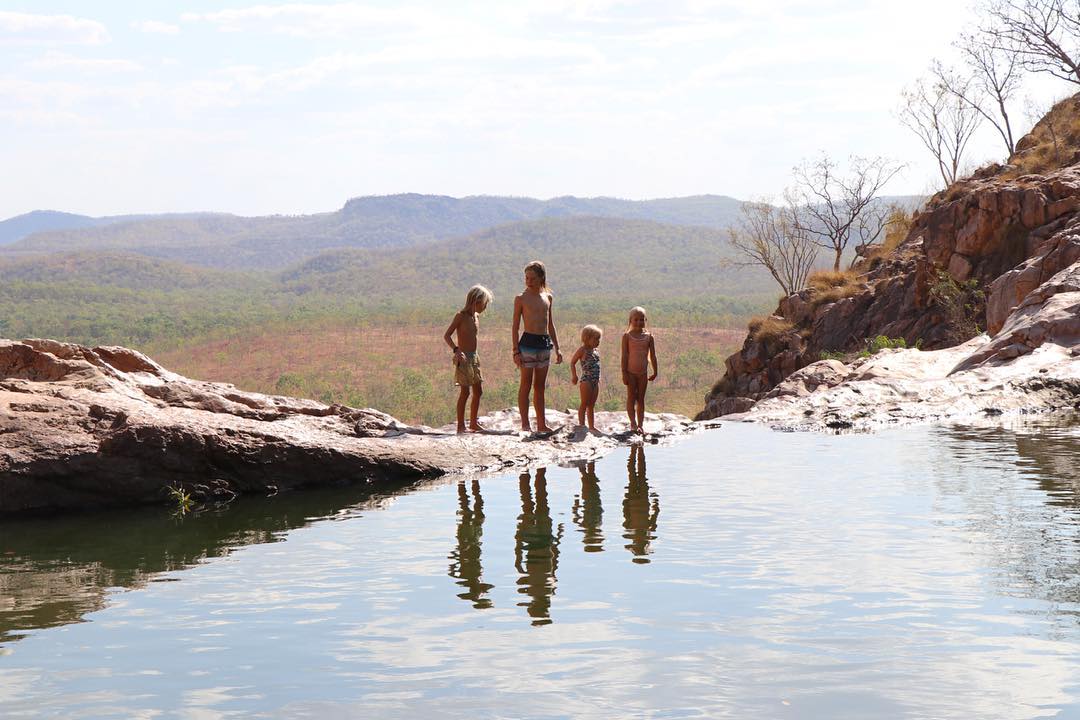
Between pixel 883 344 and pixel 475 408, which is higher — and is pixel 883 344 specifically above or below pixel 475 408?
above

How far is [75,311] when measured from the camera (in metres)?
92.7

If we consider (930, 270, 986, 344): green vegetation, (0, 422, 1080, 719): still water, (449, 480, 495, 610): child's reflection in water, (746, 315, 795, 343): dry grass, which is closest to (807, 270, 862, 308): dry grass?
(746, 315, 795, 343): dry grass

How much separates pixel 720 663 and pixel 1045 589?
91.4 inches

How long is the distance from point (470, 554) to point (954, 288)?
21.1 meters

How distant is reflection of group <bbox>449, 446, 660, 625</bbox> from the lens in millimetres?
6574

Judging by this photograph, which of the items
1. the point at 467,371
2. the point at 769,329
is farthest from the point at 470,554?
the point at 769,329

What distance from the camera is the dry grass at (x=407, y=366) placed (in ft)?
Result: 162

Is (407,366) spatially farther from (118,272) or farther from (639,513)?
(118,272)

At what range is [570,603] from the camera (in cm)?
621

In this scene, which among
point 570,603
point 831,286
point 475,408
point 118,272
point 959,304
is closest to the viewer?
point 570,603

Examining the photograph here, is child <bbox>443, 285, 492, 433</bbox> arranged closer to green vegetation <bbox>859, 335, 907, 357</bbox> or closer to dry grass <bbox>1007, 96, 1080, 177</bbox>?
green vegetation <bbox>859, 335, 907, 357</bbox>

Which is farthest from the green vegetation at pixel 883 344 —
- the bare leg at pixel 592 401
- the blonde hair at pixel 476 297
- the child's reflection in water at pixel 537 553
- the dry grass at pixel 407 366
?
the child's reflection in water at pixel 537 553

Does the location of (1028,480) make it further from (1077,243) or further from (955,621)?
(1077,243)

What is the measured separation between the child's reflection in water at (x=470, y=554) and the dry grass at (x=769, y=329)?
2218cm
